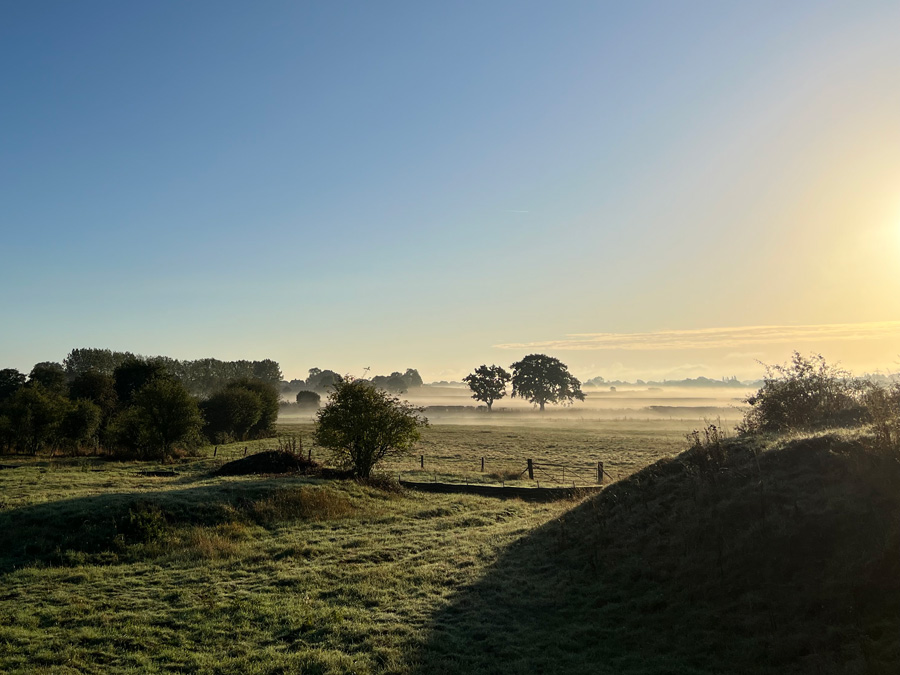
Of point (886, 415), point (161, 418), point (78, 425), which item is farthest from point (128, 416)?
point (886, 415)

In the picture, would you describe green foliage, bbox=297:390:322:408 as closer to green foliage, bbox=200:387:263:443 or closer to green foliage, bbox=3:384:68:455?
green foliage, bbox=200:387:263:443

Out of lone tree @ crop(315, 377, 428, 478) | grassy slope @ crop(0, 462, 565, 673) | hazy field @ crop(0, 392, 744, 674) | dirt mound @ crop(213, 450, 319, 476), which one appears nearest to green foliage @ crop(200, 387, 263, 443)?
dirt mound @ crop(213, 450, 319, 476)

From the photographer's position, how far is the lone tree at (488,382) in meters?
142

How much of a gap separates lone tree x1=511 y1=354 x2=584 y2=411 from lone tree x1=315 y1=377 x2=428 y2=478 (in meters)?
109

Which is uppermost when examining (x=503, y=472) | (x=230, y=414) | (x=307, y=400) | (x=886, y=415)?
(x=886, y=415)

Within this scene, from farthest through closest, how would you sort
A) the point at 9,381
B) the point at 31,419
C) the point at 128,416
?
1. the point at 9,381
2. the point at 128,416
3. the point at 31,419

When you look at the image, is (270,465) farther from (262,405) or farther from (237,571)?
(262,405)

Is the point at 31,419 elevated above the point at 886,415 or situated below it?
below

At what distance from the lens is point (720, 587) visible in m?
10.8

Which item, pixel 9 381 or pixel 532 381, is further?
pixel 532 381

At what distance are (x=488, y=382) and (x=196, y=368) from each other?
3374 inches

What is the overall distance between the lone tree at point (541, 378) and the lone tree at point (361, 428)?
358ft

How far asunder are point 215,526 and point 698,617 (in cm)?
1589

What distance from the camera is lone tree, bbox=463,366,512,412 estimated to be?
142 m
